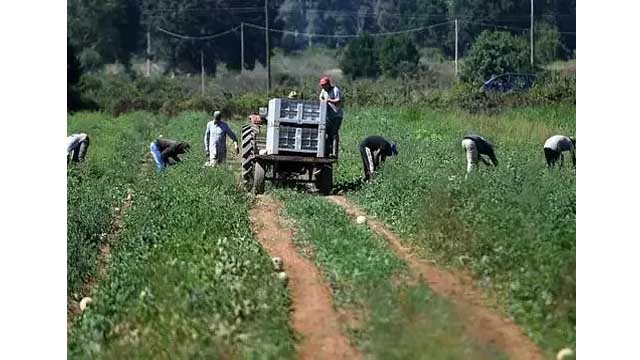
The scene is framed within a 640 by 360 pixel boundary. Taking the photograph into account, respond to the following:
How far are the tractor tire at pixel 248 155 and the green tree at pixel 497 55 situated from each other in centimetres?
268

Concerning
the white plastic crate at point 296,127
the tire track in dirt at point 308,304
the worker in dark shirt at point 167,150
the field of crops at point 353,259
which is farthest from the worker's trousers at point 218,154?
the tire track in dirt at point 308,304

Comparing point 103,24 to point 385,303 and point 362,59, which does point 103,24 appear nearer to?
point 385,303

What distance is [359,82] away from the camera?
758 inches

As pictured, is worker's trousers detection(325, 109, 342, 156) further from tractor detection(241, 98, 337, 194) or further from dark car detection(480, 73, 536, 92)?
dark car detection(480, 73, 536, 92)

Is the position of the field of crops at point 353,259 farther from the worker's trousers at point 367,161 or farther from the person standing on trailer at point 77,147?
the person standing on trailer at point 77,147

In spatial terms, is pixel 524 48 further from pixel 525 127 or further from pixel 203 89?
pixel 203 89

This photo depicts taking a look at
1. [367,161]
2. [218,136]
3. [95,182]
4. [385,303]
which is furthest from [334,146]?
[385,303]

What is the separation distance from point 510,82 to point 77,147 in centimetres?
463

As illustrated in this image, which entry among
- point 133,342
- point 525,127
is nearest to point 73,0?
point 525,127

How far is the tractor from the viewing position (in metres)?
10.1

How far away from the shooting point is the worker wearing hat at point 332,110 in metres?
10.2

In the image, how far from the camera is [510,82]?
37.4 ft

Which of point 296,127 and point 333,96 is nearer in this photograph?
point 296,127

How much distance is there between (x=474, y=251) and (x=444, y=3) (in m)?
5.33
